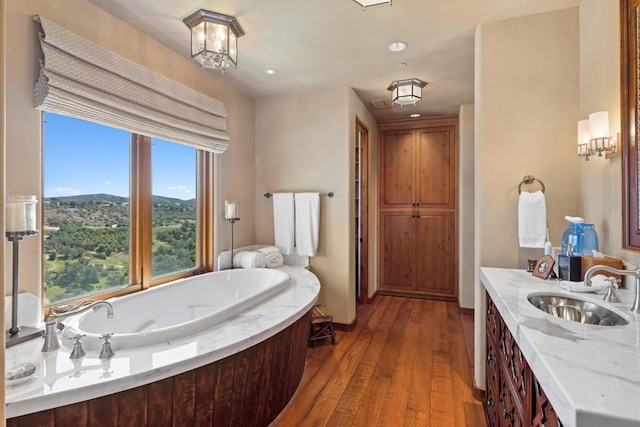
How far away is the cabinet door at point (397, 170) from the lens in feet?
14.8

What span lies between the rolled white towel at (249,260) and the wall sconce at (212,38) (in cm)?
165

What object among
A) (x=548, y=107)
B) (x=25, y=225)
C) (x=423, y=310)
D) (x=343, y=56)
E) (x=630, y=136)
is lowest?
(x=423, y=310)

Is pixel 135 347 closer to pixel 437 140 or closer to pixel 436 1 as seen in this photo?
pixel 436 1

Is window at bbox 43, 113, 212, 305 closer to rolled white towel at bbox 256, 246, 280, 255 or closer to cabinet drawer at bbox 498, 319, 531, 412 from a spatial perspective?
rolled white towel at bbox 256, 246, 280, 255

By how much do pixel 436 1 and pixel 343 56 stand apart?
86 centimetres

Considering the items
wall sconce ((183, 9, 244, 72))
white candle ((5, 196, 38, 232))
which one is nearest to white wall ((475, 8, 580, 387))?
wall sconce ((183, 9, 244, 72))

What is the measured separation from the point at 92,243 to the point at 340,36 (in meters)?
2.22

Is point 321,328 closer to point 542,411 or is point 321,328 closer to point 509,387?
point 509,387

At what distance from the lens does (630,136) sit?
4.73 feet

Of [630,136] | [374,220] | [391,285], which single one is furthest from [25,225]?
[391,285]

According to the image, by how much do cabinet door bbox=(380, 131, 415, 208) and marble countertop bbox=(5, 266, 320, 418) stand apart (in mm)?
3211

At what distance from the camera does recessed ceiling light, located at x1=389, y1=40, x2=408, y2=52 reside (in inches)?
93.4

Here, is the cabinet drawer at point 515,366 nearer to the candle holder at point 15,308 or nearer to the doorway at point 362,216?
the candle holder at point 15,308

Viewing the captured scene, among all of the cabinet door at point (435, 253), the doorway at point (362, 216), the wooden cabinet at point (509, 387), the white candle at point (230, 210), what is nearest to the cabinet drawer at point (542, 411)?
the wooden cabinet at point (509, 387)
